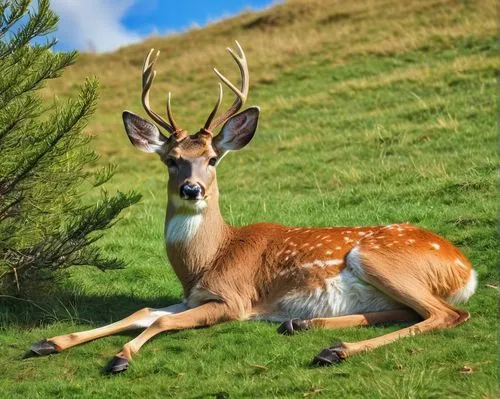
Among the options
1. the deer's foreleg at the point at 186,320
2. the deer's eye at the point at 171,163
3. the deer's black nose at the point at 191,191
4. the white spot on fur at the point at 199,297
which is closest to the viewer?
the deer's foreleg at the point at 186,320

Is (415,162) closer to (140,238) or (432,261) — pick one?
(140,238)

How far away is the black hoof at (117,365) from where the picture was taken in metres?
6.66

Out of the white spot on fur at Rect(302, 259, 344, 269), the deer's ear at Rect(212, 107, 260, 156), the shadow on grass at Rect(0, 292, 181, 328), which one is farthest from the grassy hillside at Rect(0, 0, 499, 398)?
the deer's ear at Rect(212, 107, 260, 156)

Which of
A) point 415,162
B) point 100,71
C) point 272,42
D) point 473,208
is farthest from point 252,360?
point 100,71

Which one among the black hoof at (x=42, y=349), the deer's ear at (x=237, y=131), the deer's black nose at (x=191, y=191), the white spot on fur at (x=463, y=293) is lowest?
the white spot on fur at (x=463, y=293)

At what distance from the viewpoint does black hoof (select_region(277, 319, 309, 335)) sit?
7109mm

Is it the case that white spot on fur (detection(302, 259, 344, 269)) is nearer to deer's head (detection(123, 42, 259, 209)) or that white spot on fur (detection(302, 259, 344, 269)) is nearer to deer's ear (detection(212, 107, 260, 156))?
deer's head (detection(123, 42, 259, 209))

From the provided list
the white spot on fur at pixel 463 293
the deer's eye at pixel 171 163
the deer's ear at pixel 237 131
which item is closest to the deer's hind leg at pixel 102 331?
the deer's eye at pixel 171 163

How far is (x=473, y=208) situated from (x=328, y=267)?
3.19 meters

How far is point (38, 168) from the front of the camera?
26.2 feet

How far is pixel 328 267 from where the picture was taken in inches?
296

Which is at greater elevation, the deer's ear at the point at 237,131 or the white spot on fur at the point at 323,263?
the deer's ear at the point at 237,131

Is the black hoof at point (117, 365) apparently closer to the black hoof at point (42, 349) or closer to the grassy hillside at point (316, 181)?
the grassy hillside at point (316, 181)

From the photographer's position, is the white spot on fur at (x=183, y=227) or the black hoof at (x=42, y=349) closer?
the black hoof at (x=42, y=349)
